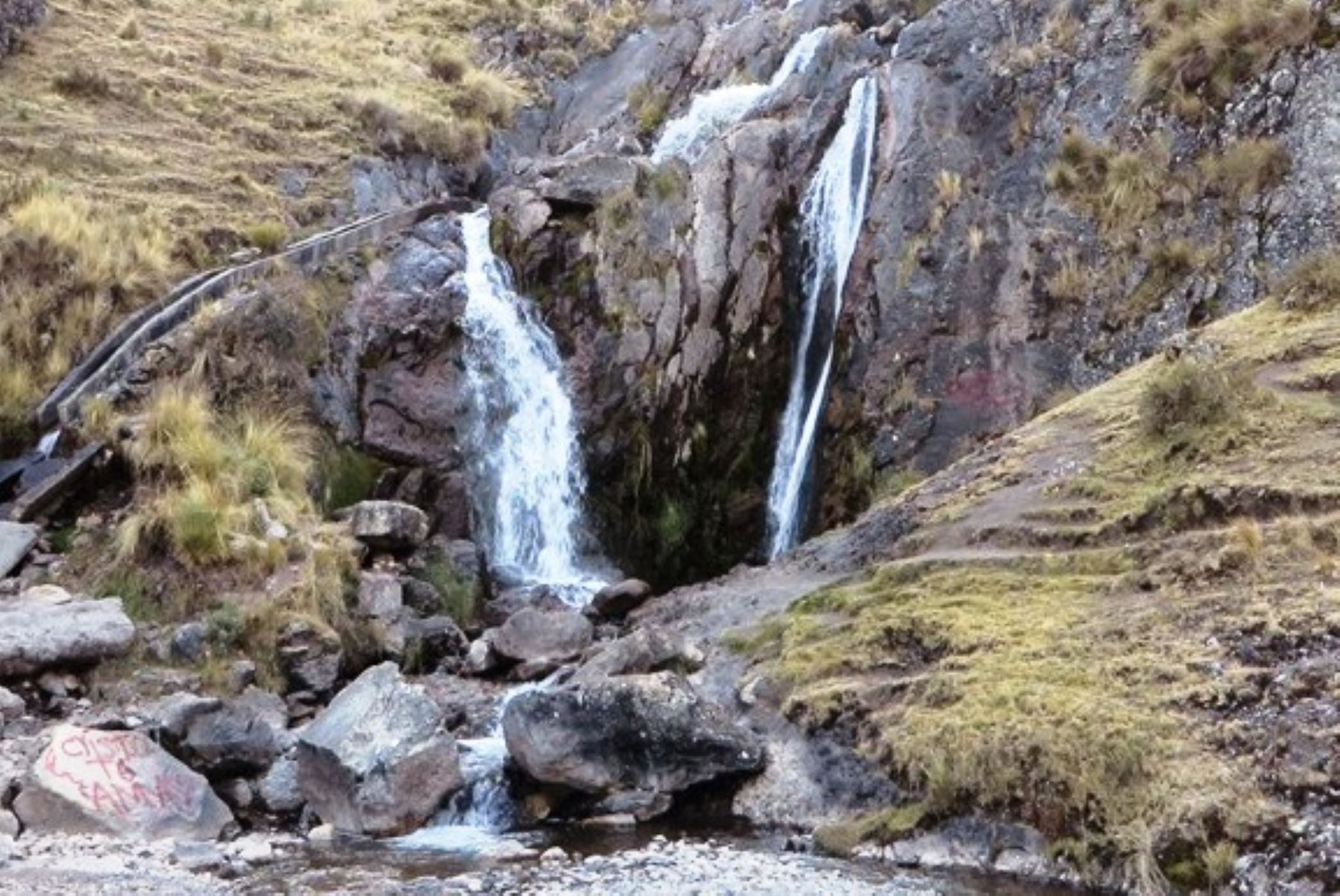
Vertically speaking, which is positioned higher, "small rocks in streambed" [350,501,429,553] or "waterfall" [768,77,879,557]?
"waterfall" [768,77,879,557]

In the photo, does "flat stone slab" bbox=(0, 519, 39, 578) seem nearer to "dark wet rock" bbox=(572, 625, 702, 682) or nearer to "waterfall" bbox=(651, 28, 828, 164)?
"dark wet rock" bbox=(572, 625, 702, 682)

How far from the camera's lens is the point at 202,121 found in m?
25.3

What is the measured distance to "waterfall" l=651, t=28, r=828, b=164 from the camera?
909 inches

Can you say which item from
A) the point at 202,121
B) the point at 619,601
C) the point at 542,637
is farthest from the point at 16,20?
the point at 542,637

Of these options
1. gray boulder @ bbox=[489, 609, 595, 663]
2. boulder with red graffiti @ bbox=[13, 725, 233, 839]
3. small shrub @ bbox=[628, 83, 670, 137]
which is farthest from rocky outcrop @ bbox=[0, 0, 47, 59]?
boulder with red graffiti @ bbox=[13, 725, 233, 839]

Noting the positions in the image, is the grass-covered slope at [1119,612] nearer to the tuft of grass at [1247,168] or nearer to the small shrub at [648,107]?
the tuft of grass at [1247,168]

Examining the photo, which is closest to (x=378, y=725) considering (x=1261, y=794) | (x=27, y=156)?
(x=1261, y=794)

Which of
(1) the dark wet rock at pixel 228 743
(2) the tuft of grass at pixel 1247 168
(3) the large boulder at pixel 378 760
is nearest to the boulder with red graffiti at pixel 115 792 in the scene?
(1) the dark wet rock at pixel 228 743

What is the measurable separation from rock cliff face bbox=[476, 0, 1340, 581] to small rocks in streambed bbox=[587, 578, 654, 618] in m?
2.25

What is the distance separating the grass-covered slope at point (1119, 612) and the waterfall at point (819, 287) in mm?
3647

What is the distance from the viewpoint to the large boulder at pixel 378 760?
10.2 meters

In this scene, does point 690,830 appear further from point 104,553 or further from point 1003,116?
point 1003,116

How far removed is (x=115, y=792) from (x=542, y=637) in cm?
504

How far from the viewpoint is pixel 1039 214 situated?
1761cm
